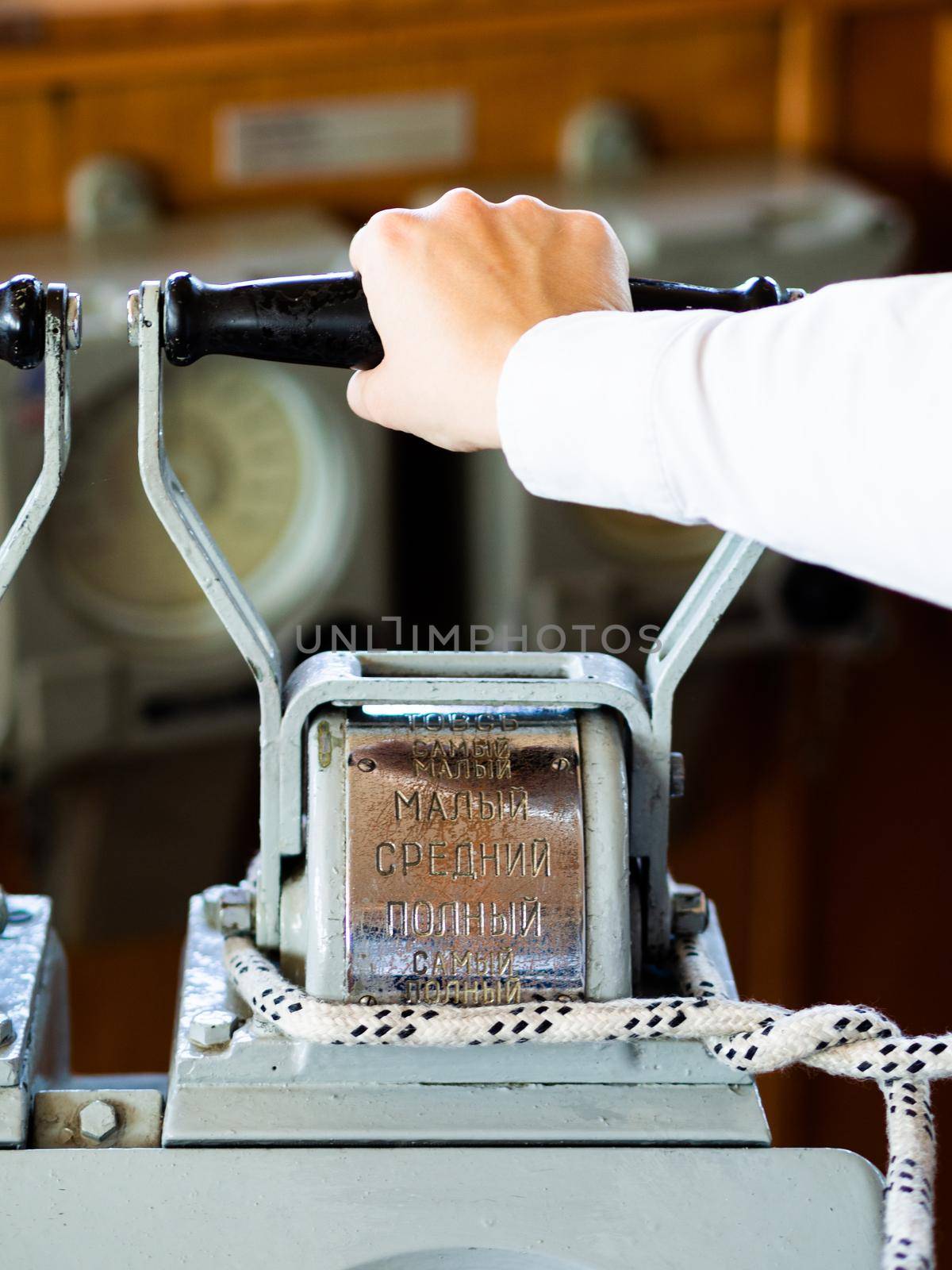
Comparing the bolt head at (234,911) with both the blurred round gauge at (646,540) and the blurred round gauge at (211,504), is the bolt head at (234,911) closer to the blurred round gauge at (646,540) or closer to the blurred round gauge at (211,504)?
the blurred round gauge at (211,504)

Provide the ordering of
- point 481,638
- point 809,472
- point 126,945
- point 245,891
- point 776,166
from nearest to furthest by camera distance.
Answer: point 809,472
point 245,891
point 481,638
point 776,166
point 126,945

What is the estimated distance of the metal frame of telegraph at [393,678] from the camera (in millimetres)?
583

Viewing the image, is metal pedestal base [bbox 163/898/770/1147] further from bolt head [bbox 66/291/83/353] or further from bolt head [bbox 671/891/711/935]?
bolt head [bbox 66/291/83/353]

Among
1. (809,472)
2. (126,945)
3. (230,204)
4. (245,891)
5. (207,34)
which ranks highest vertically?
(207,34)

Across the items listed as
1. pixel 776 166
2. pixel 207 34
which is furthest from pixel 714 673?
pixel 207 34

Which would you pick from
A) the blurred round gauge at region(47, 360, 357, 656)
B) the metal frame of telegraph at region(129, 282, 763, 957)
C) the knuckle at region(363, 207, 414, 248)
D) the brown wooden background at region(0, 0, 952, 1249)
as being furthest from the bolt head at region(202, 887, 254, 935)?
the brown wooden background at region(0, 0, 952, 1249)

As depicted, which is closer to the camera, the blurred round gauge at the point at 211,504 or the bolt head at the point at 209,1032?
the bolt head at the point at 209,1032

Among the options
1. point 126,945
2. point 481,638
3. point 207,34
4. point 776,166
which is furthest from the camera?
point 126,945

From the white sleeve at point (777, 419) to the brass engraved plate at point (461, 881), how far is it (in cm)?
11

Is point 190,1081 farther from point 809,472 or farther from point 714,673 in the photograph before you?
point 714,673

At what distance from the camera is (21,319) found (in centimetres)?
57

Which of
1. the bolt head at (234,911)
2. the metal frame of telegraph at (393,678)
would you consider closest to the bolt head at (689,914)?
the metal frame of telegraph at (393,678)

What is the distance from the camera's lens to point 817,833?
2.20m

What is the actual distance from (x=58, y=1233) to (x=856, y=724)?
5.85 feet
